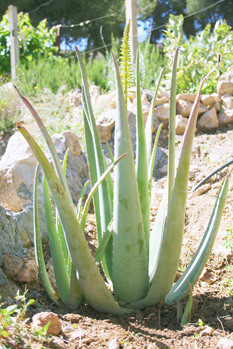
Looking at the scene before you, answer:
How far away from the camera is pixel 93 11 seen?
544 inches

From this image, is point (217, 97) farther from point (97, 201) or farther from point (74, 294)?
point (74, 294)

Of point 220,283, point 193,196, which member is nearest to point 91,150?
point 220,283

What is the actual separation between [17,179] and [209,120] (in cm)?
202

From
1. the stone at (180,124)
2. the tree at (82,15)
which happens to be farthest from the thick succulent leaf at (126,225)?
the tree at (82,15)

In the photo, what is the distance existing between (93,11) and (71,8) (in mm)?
1069

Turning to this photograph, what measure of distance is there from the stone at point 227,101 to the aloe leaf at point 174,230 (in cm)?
254

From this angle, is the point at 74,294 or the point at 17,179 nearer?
the point at 74,294

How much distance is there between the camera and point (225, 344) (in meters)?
0.92

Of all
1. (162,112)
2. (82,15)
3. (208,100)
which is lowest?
(162,112)

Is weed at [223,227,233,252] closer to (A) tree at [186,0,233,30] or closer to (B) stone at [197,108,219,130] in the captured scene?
(B) stone at [197,108,219,130]

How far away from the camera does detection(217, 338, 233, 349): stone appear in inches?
35.8

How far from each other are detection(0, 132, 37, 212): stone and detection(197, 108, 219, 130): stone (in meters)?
1.84

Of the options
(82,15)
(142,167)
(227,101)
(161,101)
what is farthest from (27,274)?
(82,15)

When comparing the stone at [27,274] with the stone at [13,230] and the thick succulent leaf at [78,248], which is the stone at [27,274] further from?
the thick succulent leaf at [78,248]
